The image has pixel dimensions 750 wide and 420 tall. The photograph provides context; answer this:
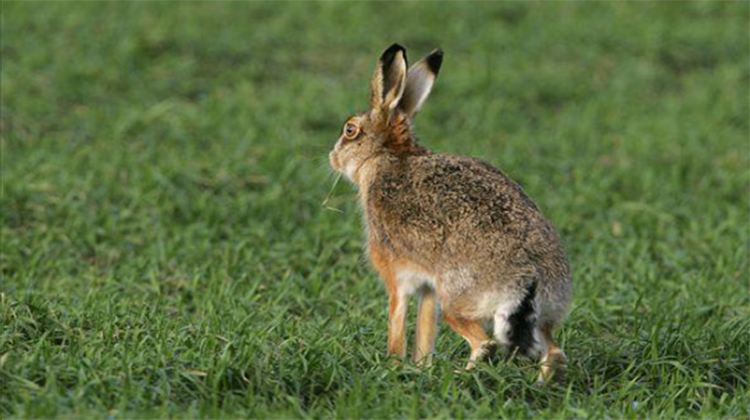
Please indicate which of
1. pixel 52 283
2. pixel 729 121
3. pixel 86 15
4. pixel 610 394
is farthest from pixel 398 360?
pixel 86 15

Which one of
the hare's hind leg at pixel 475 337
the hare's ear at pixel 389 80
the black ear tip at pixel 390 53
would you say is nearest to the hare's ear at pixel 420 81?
the hare's ear at pixel 389 80

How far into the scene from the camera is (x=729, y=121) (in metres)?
10.7

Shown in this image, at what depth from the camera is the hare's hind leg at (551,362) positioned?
5.18m

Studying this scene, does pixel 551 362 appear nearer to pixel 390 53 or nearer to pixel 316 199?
pixel 390 53

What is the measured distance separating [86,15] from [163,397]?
7260 millimetres

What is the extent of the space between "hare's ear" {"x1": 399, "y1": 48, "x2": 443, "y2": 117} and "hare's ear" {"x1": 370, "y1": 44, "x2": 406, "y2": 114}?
0.11 m

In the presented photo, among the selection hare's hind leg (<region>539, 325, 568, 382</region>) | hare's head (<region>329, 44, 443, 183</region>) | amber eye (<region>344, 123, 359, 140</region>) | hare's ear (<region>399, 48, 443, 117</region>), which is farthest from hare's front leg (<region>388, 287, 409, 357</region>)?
hare's ear (<region>399, 48, 443, 117</region>)

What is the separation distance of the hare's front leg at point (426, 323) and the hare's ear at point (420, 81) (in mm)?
974

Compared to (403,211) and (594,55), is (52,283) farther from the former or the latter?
(594,55)

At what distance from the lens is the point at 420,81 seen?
20.4ft

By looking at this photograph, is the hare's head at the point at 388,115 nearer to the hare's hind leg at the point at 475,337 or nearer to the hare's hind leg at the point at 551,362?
the hare's hind leg at the point at 475,337

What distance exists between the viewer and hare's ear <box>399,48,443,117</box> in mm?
6195

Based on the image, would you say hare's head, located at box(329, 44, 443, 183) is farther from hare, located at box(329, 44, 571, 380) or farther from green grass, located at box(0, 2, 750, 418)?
green grass, located at box(0, 2, 750, 418)

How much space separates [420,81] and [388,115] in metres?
0.26
